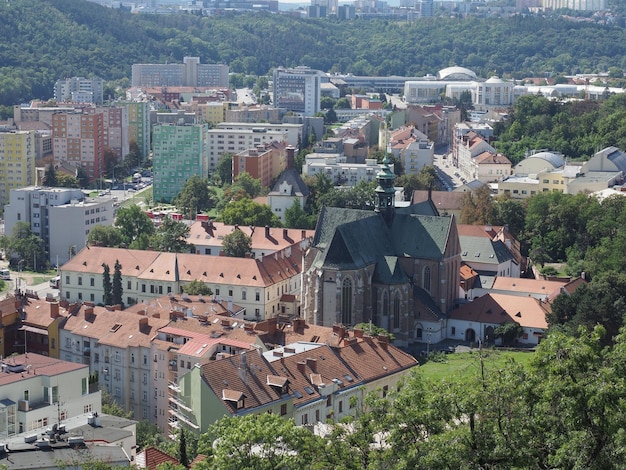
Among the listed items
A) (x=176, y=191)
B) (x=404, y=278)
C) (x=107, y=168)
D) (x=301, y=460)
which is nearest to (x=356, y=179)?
(x=176, y=191)

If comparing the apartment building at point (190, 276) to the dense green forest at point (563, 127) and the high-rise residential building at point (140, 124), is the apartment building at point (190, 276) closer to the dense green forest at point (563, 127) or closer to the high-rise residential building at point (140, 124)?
the dense green forest at point (563, 127)

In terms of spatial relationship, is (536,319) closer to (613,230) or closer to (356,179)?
(613,230)

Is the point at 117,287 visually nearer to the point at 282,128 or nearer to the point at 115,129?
the point at 115,129

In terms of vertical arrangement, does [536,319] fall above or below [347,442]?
below

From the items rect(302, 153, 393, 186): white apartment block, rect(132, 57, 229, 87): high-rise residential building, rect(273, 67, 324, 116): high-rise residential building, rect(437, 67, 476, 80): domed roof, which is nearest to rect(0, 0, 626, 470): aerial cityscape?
rect(302, 153, 393, 186): white apartment block

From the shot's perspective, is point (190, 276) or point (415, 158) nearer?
point (190, 276)

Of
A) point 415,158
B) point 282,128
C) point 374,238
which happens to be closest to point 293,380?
point 374,238

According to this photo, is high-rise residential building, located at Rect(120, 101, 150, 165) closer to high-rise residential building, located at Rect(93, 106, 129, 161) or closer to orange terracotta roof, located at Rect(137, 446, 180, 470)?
high-rise residential building, located at Rect(93, 106, 129, 161)
